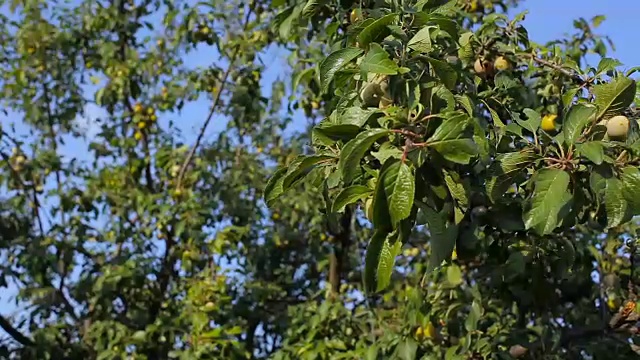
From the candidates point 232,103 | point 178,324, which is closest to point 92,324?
point 178,324

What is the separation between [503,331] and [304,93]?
174 centimetres

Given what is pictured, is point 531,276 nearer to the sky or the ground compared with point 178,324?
nearer to the ground

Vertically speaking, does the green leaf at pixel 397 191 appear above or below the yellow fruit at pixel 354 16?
below

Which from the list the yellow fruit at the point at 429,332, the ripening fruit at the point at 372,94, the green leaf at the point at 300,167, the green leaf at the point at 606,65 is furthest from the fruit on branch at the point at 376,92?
the yellow fruit at the point at 429,332

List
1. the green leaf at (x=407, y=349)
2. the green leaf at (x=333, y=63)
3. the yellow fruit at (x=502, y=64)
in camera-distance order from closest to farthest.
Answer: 1. the green leaf at (x=333, y=63)
2. the yellow fruit at (x=502, y=64)
3. the green leaf at (x=407, y=349)

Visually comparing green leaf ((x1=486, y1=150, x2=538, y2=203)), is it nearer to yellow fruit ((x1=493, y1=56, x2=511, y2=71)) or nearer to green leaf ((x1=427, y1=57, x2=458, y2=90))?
green leaf ((x1=427, y1=57, x2=458, y2=90))

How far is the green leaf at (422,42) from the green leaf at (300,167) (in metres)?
0.25

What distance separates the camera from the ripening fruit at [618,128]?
1.62 m

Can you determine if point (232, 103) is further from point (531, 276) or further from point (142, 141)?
point (531, 276)

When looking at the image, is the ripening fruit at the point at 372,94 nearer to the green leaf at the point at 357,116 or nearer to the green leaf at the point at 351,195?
the green leaf at the point at 357,116

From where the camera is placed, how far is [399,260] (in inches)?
188

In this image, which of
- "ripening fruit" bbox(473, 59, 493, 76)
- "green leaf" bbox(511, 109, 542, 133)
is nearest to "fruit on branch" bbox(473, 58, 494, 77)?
"ripening fruit" bbox(473, 59, 493, 76)

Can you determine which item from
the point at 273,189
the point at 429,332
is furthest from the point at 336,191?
the point at 429,332

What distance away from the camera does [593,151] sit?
1.48m
